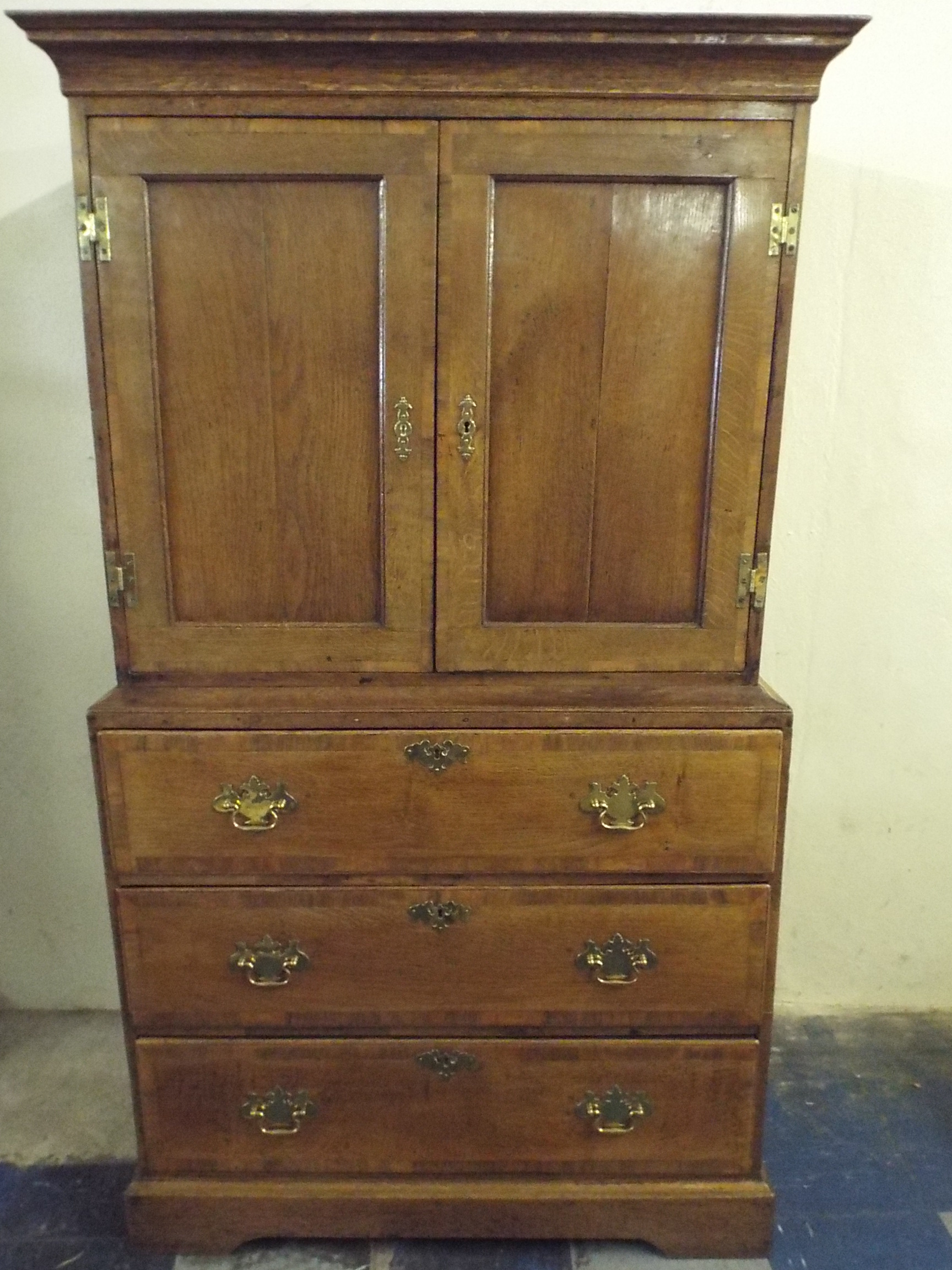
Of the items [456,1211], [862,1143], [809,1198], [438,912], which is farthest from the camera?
[862,1143]

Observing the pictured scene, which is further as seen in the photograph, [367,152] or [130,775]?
[130,775]

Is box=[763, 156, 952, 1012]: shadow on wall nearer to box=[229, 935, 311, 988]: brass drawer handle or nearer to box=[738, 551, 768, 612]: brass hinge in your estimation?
box=[738, 551, 768, 612]: brass hinge


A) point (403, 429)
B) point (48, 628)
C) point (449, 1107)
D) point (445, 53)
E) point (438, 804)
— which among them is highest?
point (445, 53)

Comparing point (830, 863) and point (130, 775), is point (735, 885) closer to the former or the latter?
point (830, 863)

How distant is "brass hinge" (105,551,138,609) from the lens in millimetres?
1269

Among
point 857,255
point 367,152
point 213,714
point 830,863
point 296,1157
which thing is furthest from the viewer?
point 830,863

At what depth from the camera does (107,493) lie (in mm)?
1247

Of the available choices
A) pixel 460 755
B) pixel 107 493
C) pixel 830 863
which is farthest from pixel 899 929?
pixel 107 493

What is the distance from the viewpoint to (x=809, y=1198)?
156 cm

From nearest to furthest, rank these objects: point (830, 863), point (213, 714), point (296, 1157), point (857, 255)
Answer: point (213, 714) < point (296, 1157) < point (857, 255) < point (830, 863)

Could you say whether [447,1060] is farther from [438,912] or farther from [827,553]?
[827,553]

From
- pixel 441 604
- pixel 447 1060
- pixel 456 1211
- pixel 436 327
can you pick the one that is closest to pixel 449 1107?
pixel 447 1060

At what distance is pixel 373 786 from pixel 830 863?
3.97 feet

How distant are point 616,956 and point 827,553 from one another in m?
0.97
